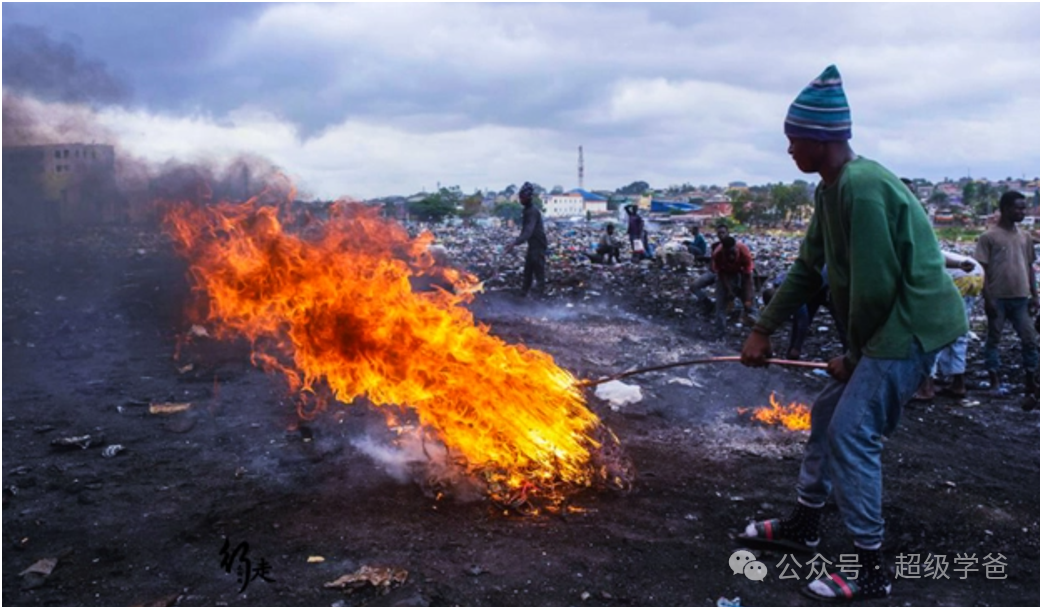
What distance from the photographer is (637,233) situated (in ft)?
65.7

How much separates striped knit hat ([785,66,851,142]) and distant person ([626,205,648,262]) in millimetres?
16264

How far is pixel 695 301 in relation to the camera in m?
13.8

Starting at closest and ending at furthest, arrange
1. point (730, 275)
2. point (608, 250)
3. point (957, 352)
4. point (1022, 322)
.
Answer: point (1022, 322), point (957, 352), point (730, 275), point (608, 250)

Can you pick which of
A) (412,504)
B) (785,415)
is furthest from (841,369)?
(785,415)

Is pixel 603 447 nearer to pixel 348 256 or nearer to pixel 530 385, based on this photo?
pixel 530 385

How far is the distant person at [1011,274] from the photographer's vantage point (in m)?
7.29

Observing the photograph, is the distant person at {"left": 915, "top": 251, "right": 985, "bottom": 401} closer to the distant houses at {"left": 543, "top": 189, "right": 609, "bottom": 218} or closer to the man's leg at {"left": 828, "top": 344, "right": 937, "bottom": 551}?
the man's leg at {"left": 828, "top": 344, "right": 937, "bottom": 551}

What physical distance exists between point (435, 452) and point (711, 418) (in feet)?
9.71

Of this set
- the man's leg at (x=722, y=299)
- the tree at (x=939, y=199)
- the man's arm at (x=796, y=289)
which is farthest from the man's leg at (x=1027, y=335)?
the tree at (x=939, y=199)

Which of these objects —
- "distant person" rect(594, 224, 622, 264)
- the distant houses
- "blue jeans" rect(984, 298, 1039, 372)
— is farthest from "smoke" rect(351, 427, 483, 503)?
the distant houses

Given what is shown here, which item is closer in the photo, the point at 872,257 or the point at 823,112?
the point at 872,257

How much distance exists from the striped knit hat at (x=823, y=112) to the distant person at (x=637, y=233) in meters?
16.3

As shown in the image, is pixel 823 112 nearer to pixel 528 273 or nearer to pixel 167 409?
pixel 167 409

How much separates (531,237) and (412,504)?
30.4 feet
